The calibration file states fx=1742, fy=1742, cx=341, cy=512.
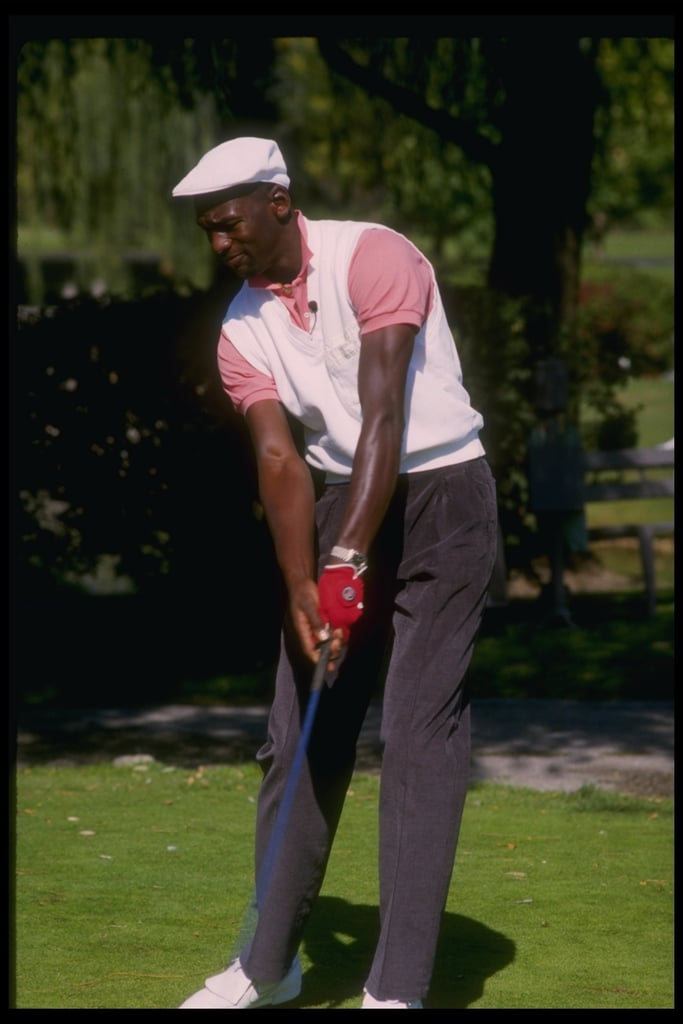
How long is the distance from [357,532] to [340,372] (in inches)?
15.5

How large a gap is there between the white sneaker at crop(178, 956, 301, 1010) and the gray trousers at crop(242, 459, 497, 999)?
0.04m

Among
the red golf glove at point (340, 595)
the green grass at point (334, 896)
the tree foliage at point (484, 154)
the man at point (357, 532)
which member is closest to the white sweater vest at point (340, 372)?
the man at point (357, 532)

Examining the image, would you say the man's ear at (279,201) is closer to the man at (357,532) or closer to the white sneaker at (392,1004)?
the man at (357,532)

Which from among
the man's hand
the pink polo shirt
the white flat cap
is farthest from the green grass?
the white flat cap

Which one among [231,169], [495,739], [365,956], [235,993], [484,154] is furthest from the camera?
[484,154]

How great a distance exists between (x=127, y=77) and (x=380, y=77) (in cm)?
674

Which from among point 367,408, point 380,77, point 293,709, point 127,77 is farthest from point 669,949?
point 127,77

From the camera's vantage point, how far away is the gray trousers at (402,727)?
12.9 feet

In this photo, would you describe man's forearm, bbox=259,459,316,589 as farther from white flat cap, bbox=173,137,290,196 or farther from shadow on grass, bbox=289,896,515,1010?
shadow on grass, bbox=289,896,515,1010

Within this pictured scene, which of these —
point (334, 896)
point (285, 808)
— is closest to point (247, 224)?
point (285, 808)

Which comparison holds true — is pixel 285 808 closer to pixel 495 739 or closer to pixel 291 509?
pixel 291 509

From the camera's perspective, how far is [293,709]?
4102 mm

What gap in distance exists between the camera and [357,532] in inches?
149

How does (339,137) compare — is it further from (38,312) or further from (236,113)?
(38,312)
